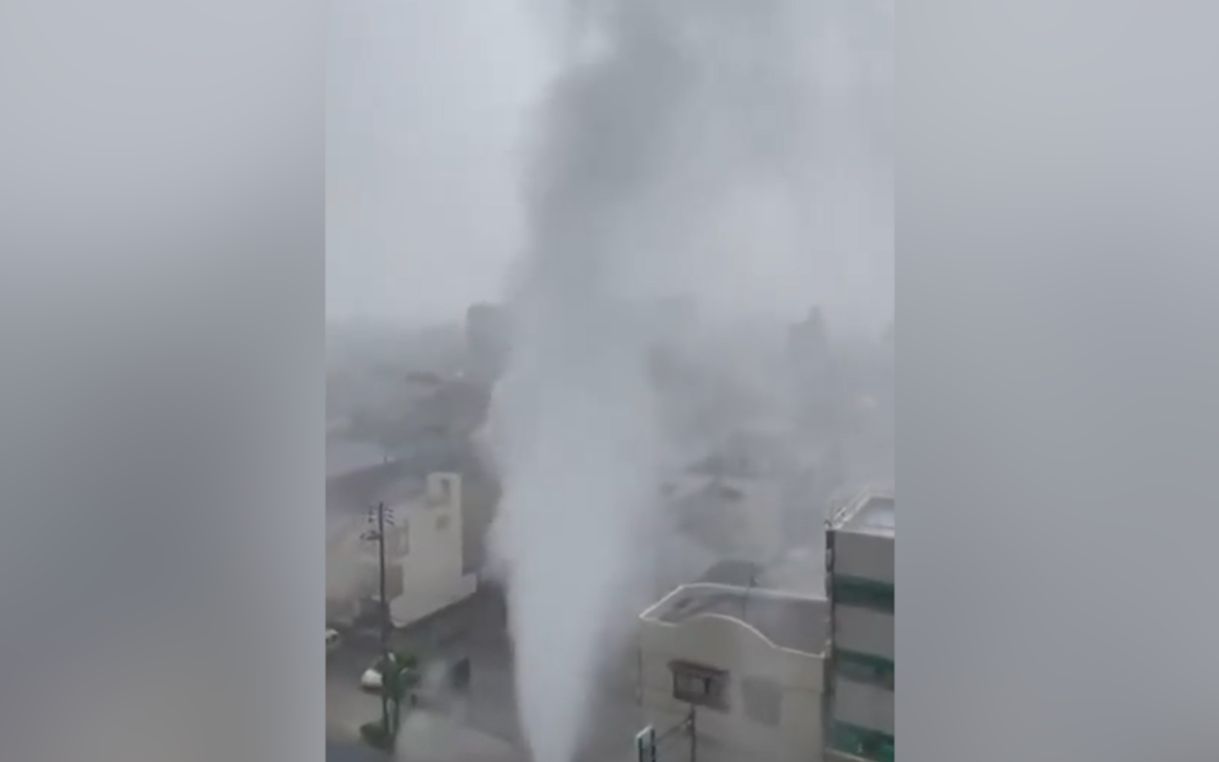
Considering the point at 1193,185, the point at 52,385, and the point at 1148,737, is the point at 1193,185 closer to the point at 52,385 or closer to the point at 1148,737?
the point at 1148,737

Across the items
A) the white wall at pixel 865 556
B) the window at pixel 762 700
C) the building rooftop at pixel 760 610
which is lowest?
the window at pixel 762 700

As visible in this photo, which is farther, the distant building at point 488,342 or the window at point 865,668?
the distant building at point 488,342

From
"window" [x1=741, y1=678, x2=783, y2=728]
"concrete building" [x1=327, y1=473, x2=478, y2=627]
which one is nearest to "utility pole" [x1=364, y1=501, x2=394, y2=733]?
"concrete building" [x1=327, y1=473, x2=478, y2=627]

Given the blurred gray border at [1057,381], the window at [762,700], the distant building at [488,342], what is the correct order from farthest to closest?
the distant building at [488,342] → the window at [762,700] → the blurred gray border at [1057,381]

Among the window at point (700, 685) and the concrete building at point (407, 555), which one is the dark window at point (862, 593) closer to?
the window at point (700, 685)

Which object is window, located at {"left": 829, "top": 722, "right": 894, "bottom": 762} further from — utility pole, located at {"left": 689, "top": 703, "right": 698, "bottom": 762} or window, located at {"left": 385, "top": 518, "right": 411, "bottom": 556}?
window, located at {"left": 385, "top": 518, "right": 411, "bottom": 556}

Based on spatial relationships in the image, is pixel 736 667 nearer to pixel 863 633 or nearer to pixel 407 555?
pixel 863 633

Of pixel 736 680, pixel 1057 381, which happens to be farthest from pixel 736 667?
pixel 1057 381

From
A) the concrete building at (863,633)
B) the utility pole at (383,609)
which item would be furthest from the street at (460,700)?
the concrete building at (863,633)
